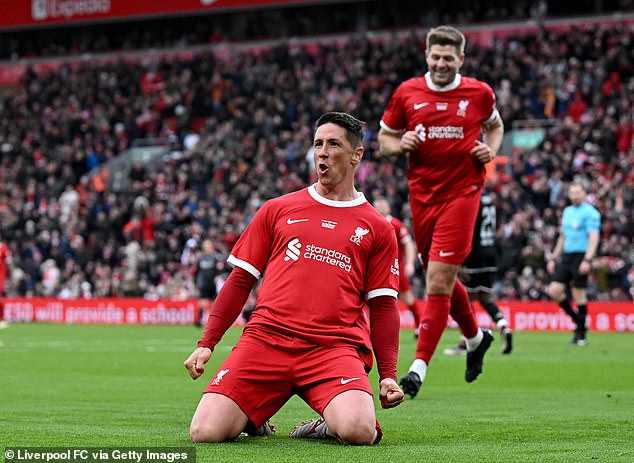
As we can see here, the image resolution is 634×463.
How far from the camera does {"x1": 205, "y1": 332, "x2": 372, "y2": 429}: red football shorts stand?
6.72 m

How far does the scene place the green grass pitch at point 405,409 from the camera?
637 cm

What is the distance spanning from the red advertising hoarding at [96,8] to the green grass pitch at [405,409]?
87.6 ft

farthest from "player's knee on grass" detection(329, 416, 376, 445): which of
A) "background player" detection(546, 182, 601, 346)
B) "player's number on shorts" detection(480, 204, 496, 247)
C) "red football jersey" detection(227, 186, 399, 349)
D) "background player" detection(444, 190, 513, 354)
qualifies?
"background player" detection(546, 182, 601, 346)

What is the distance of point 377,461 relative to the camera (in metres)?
5.87

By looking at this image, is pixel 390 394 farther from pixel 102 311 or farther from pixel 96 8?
pixel 96 8

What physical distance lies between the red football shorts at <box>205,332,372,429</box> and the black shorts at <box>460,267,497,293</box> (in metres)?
6.94

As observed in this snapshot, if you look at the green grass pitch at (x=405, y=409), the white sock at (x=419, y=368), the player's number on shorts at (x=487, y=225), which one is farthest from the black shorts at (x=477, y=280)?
the white sock at (x=419, y=368)

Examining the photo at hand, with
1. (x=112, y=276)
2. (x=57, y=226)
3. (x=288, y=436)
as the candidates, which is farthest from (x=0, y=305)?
(x=288, y=436)

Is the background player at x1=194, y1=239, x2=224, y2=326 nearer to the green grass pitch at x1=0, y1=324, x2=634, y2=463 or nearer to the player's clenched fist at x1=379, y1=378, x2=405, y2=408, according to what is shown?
the green grass pitch at x1=0, y1=324, x2=634, y2=463

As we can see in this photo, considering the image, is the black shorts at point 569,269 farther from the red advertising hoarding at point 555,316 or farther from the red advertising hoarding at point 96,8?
the red advertising hoarding at point 96,8

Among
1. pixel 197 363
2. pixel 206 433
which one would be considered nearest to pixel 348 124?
pixel 197 363

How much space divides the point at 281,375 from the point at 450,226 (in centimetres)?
345

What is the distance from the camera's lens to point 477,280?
45.2 ft

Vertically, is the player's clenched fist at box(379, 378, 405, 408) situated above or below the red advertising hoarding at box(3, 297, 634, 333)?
above
